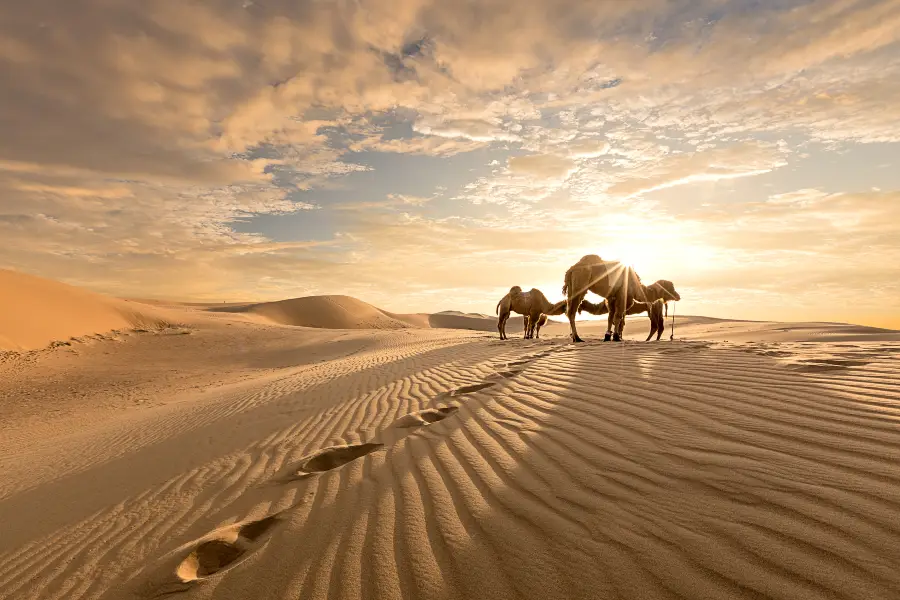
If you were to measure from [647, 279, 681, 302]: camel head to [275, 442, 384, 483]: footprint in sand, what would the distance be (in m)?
12.7

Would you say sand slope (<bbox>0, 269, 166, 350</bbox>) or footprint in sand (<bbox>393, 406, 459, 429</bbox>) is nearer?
footprint in sand (<bbox>393, 406, 459, 429</bbox>)

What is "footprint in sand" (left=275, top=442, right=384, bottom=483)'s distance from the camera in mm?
3533

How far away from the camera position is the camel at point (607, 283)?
12383 mm

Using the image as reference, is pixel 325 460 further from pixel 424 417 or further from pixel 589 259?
pixel 589 259

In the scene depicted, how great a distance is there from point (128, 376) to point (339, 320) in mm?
40252

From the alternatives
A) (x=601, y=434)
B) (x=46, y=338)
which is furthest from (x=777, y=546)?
(x=46, y=338)

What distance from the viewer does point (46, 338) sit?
1838 centimetres

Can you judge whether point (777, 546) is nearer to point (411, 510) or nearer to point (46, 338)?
point (411, 510)

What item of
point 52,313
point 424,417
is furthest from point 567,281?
point 52,313

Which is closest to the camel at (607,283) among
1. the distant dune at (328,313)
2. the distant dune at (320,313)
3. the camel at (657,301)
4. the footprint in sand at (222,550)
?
the camel at (657,301)

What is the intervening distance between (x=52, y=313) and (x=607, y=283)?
943 inches

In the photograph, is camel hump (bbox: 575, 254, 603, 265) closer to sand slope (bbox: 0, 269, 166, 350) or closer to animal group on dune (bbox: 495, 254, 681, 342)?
animal group on dune (bbox: 495, 254, 681, 342)

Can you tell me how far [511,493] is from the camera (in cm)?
258

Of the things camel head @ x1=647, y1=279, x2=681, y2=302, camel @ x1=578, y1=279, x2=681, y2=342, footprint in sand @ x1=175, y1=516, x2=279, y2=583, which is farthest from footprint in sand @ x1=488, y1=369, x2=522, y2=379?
camel head @ x1=647, y1=279, x2=681, y2=302
